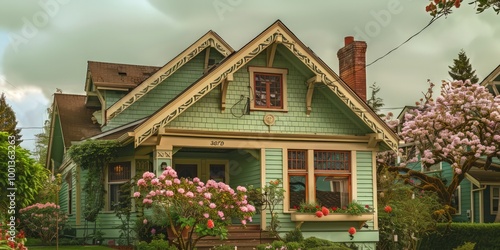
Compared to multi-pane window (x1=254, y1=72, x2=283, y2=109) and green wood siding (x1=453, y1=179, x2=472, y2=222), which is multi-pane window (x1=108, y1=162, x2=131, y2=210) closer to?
multi-pane window (x1=254, y1=72, x2=283, y2=109)

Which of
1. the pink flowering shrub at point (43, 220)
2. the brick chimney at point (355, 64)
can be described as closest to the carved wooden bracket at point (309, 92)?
the brick chimney at point (355, 64)

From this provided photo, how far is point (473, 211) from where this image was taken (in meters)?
32.0

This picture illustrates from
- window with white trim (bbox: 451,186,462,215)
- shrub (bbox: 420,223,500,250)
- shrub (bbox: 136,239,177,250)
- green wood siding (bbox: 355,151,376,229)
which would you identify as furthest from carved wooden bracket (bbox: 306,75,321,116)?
window with white trim (bbox: 451,186,462,215)

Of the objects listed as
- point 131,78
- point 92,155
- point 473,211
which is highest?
point 131,78

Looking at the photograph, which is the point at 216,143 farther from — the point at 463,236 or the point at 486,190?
the point at 486,190

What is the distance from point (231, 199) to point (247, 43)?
4.77 metres

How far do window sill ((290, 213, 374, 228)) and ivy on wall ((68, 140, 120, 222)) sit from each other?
6.39m

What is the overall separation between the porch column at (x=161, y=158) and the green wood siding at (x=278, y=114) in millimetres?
714

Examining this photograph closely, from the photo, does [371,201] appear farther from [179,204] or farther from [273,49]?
[179,204]

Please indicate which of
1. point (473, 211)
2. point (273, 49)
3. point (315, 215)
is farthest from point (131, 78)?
point (473, 211)

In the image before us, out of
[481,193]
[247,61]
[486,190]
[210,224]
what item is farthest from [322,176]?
[486,190]

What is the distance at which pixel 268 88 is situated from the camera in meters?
20.3

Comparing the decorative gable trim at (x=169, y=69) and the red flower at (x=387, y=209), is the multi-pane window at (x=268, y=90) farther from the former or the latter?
the decorative gable trim at (x=169, y=69)

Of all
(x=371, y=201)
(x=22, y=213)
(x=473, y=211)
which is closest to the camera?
(x=371, y=201)
